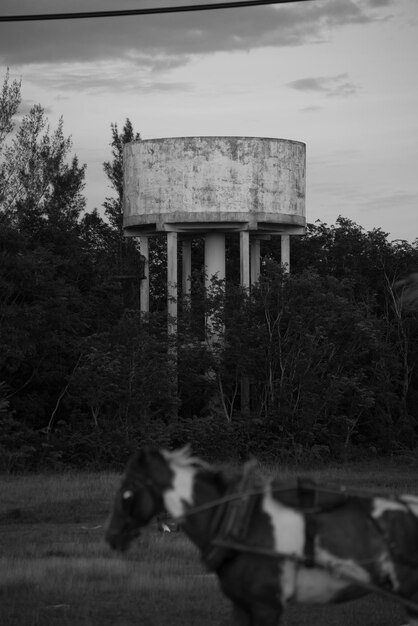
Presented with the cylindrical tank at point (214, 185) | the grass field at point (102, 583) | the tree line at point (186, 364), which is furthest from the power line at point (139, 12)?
the cylindrical tank at point (214, 185)

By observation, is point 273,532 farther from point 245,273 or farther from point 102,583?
point 245,273

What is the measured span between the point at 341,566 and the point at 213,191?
30015 millimetres

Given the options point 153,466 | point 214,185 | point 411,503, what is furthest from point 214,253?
point 153,466

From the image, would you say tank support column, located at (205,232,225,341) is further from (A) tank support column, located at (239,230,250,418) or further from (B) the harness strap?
(B) the harness strap

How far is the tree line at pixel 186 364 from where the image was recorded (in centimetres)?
3203

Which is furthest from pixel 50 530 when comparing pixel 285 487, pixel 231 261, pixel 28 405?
pixel 231 261

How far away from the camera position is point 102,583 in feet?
44.2

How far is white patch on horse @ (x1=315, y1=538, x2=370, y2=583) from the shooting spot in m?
7.98

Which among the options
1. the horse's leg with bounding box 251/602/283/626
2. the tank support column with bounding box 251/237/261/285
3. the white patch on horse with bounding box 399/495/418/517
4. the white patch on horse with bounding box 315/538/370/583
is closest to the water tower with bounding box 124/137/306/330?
→ the tank support column with bounding box 251/237/261/285

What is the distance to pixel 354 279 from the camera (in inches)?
1638

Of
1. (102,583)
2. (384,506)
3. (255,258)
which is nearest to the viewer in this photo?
(384,506)

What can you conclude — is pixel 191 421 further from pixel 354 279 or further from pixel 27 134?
pixel 27 134

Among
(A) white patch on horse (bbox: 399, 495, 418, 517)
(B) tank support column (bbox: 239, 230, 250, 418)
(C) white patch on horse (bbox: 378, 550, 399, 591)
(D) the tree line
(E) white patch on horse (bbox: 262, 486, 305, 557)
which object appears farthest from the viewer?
(B) tank support column (bbox: 239, 230, 250, 418)

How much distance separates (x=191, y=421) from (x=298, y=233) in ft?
30.2
